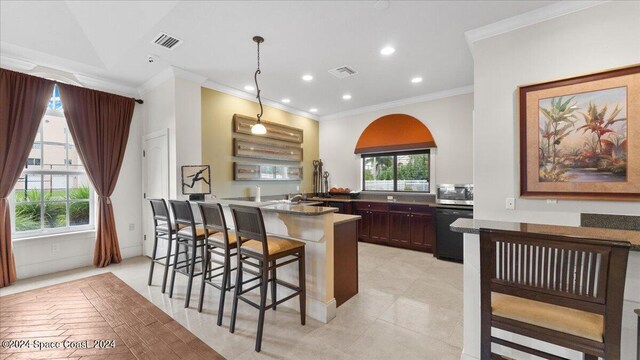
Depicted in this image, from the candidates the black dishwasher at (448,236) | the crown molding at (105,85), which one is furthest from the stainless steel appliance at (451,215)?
the crown molding at (105,85)

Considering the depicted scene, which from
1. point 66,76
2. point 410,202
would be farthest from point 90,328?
point 410,202

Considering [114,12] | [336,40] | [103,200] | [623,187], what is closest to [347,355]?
[623,187]

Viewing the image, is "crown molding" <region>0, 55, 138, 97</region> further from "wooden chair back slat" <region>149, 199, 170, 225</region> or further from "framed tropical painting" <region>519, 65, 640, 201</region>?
"framed tropical painting" <region>519, 65, 640, 201</region>

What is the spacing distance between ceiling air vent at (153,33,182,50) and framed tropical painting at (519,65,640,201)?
12.2 ft

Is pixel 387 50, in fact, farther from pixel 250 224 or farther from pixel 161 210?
pixel 161 210

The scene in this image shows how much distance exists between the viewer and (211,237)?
2.90 m

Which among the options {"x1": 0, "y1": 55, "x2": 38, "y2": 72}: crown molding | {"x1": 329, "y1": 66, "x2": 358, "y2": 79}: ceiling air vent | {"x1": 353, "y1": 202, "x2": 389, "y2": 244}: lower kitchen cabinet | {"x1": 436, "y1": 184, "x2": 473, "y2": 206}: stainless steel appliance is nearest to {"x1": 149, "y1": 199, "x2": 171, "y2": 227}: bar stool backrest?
{"x1": 0, "y1": 55, "x2": 38, "y2": 72}: crown molding

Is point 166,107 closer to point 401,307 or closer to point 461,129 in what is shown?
point 401,307

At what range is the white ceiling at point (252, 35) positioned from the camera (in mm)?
2533

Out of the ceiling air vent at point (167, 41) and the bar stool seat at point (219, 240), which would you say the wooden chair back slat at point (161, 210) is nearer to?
the bar stool seat at point (219, 240)

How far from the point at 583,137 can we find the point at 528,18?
1215 millimetres

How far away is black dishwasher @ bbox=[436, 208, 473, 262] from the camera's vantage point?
4273mm

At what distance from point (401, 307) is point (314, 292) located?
972 mm

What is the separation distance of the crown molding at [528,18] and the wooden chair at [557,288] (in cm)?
236
